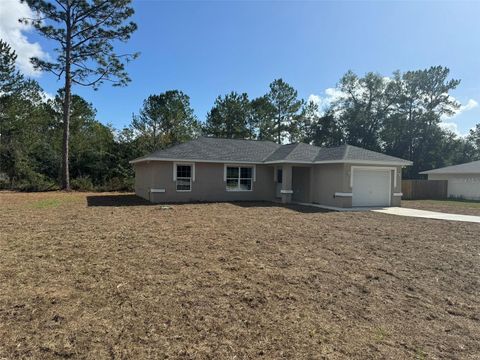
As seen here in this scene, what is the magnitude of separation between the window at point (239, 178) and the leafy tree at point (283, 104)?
A: 24494 mm

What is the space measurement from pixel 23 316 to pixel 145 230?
5.57 metres

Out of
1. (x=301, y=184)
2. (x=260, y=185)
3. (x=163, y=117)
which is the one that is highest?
(x=163, y=117)

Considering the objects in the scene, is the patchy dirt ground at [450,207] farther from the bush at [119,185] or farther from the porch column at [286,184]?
the bush at [119,185]

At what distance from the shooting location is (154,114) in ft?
125

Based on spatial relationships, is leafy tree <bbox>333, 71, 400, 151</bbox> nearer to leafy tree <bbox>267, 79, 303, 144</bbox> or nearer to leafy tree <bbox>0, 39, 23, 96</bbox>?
leafy tree <bbox>267, 79, 303, 144</bbox>

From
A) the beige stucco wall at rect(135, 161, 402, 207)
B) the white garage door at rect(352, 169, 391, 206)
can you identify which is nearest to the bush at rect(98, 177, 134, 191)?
the beige stucco wall at rect(135, 161, 402, 207)

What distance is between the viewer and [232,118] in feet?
139

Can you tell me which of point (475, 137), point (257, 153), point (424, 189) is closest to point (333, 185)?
point (257, 153)

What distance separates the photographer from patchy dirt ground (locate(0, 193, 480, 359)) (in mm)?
3529

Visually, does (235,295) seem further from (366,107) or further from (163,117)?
(366,107)

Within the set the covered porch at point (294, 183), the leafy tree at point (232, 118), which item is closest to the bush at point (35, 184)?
the covered porch at point (294, 183)

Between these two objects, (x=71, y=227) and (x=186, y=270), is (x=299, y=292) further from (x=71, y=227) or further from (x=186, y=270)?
(x=71, y=227)

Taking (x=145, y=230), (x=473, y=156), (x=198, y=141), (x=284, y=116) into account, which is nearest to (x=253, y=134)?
(x=284, y=116)

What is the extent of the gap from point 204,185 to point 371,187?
897 centimetres
